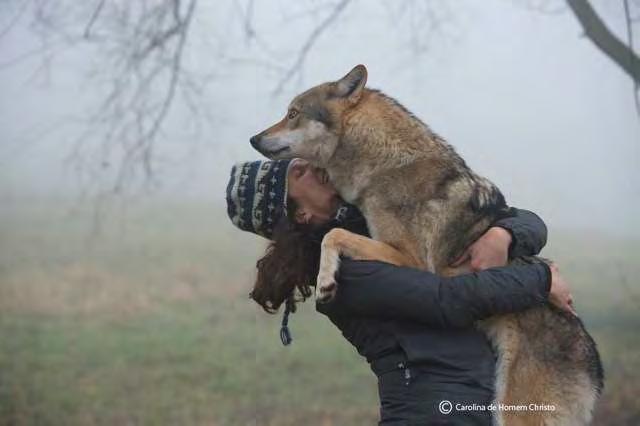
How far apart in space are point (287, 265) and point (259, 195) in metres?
0.22

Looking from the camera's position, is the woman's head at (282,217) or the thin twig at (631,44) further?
the thin twig at (631,44)

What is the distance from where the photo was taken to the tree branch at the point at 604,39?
13.9ft

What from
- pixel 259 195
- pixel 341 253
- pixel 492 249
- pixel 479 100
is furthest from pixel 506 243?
pixel 479 100

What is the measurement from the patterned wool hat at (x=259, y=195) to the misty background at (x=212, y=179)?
1904 millimetres

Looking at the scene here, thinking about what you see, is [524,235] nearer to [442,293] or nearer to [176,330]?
[442,293]

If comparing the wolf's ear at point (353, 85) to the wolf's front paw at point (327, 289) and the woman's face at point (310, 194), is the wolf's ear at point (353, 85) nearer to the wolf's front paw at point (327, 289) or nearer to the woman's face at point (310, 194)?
the woman's face at point (310, 194)

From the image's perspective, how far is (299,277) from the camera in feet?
7.63

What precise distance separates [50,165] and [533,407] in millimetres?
2929

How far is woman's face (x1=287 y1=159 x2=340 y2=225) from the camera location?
2.39 m

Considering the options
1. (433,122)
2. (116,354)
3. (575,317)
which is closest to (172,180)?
(116,354)

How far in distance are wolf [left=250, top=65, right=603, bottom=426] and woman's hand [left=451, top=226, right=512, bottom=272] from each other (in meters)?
0.13

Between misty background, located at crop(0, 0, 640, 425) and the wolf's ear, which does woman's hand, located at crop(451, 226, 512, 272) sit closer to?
the wolf's ear

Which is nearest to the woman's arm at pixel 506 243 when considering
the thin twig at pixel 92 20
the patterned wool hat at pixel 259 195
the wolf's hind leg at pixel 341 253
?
the wolf's hind leg at pixel 341 253

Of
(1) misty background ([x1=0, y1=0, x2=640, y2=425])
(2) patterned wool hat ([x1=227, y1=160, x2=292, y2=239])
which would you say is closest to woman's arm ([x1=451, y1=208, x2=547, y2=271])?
(2) patterned wool hat ([x1=227, y1=160, x2=292, y2=239])
